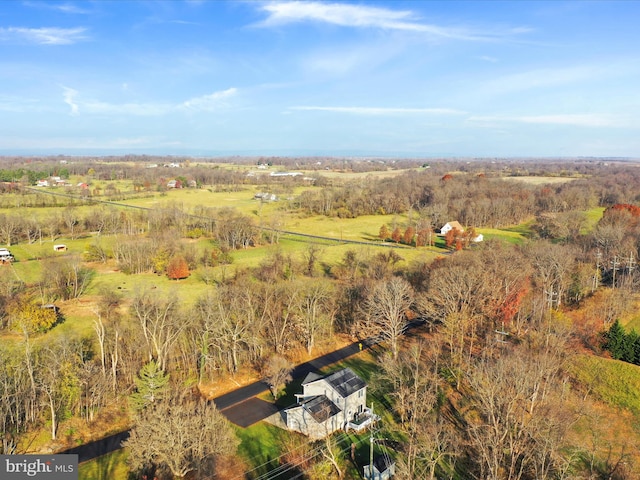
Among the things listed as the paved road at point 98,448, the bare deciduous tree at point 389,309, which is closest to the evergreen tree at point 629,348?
the bare deciduous tree at point 389,309

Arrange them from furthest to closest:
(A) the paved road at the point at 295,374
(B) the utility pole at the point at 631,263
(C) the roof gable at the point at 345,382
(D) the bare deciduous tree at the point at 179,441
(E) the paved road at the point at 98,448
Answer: (B) the utility pole at the point at 631,263, (A) the paved road at the point at 295,374, (C) the roof gable at the point at 345,382, (E) the paved road at the point at 98,448, (D) the bare deciduous tree at the point at 179,441

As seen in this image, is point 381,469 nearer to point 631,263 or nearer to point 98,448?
point 98,448

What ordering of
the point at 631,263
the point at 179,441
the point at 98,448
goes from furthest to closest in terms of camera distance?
the point at 631,263
the point at 98,448
the point at 179,441

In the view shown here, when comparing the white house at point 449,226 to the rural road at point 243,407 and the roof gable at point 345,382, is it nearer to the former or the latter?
the rural road at point 243,407

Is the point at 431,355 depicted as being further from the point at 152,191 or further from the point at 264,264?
the point at 152,191

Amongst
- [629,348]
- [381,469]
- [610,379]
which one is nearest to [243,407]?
[381,469]

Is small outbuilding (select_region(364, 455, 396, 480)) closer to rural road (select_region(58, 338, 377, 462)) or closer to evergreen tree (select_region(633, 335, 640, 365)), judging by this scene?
rural road (select_region(58, 338, 377, 462))

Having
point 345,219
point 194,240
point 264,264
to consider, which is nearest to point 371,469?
point 264,264
